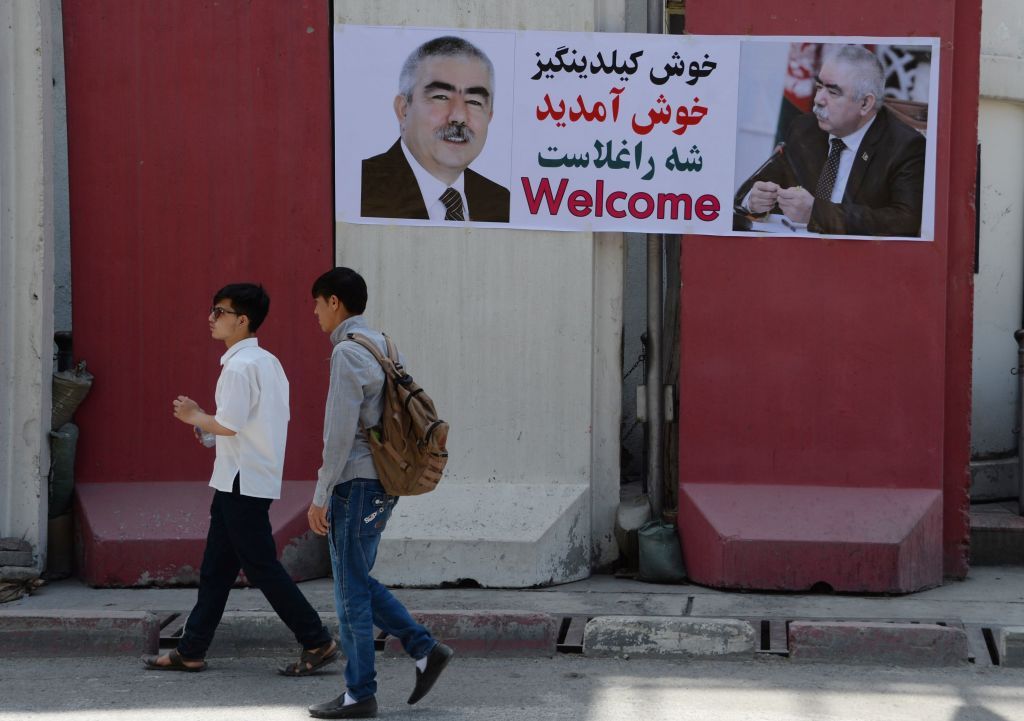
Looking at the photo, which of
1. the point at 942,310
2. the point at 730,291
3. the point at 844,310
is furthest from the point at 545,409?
the point at 942,310

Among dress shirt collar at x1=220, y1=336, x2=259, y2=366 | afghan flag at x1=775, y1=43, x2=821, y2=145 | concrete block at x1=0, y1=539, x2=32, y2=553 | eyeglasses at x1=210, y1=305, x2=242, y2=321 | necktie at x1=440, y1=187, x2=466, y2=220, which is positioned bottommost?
concrete block at x1=0, y1=539, x2=32, y2=553

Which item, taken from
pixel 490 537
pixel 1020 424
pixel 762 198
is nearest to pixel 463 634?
pixel 490 537

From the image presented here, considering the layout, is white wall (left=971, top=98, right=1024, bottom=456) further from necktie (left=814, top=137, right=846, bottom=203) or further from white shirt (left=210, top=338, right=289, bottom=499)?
white shirt (left=210, top=338, right=289, bottom=499)

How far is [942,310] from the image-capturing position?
729 cm

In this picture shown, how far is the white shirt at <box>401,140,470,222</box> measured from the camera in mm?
7480

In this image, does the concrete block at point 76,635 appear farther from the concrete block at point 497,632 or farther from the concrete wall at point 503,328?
the concrete wall at point 503,328

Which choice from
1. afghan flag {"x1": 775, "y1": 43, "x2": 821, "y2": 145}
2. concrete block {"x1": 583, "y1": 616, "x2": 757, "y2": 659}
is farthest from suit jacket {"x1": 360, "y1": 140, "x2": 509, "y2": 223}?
concrete block {"x1": 583, "y1": 616, "x2": 757, "y2": 659}

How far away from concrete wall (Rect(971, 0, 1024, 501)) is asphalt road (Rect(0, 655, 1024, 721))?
2795mm

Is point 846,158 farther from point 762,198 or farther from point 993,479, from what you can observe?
point 993,479

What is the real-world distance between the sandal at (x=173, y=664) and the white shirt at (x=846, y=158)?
13.2 ft

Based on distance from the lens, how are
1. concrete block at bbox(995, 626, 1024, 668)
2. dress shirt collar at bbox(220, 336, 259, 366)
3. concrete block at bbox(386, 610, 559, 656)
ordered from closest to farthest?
dress shirt collar at bbox(220, 336, 259, 366)
concrete block at bbox(995, 626, 1024, 668)
concrete block at bbox(386, 610, 559, 656)

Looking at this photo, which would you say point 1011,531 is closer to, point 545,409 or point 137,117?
point 545,409

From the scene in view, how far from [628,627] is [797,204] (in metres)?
2.50

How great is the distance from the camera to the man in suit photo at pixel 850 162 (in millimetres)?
7316
